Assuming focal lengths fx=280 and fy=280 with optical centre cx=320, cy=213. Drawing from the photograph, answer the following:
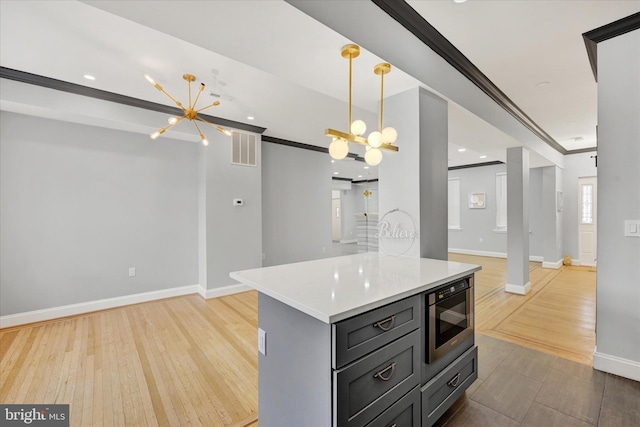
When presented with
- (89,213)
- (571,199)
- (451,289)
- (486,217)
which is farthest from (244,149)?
(571,199)

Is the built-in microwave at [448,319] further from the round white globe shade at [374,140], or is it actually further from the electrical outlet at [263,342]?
the round white globe shade at [374,140]

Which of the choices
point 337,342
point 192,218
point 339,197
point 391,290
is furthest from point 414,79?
point 339,197

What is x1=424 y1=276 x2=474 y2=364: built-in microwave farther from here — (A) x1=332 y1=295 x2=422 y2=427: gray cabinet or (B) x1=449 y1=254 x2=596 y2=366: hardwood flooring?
(B) x1=449 y1=254 x2=596 y2=366: hardwood flooring

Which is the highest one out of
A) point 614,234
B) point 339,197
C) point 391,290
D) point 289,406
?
point 339,197

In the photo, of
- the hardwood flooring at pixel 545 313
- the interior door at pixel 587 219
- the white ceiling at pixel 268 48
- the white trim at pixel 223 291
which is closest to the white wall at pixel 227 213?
the white trim at pixel 223 291

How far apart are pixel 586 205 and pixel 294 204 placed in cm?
704

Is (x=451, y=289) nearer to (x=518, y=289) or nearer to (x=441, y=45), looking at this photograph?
(x=441, y=45)

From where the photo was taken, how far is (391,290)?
1.43 meters

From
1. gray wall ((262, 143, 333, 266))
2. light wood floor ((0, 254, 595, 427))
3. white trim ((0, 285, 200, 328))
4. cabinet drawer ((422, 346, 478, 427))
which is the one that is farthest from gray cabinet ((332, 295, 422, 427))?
gray wall ((262, 143, 333, 266))

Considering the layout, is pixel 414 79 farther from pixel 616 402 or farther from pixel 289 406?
pixel 616 402

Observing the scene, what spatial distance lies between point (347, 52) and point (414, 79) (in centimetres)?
75

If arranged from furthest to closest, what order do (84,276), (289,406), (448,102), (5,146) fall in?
(84,276) < (5,146) < (448,102) < (289,406)

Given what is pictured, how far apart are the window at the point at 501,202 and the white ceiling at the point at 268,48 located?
4.46 m

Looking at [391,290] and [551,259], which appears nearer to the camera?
[391,290]
